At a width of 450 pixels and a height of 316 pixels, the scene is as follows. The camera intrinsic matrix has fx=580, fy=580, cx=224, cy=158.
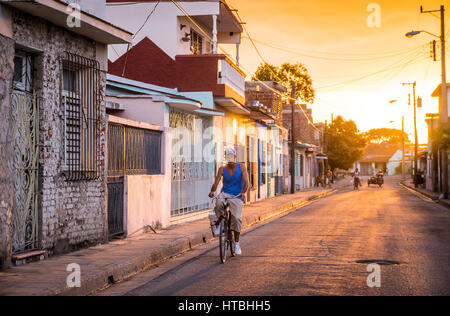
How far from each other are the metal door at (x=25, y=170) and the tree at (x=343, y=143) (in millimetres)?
70142

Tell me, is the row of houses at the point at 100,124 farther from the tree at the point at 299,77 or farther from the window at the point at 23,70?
the tree at the point at 299,77

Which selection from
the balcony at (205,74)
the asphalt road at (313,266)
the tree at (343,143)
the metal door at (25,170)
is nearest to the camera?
the asphalt road at (313,266)

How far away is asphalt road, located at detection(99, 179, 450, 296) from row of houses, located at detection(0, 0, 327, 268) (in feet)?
6.79

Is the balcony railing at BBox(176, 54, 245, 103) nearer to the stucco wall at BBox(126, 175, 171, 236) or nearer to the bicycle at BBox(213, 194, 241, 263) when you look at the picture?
the stucco wall at BBox(126, 175, 171, 236)

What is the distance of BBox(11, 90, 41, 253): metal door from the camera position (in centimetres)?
926

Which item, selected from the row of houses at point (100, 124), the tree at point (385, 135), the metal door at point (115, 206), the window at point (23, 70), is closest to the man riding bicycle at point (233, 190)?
the row of houses at point (100, 124)

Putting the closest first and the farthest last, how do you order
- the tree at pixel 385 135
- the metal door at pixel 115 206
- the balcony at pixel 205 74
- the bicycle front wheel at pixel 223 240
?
1. the bicycle front wheel at pixel 223 240
2. the metal door at pixel 115 206
3. the balcony at pixel 205 74
4. the tree at pixel 385 135

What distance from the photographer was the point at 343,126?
259 ft

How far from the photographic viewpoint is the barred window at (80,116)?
10773 mm

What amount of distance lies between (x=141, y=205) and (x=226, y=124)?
10.0 meters
